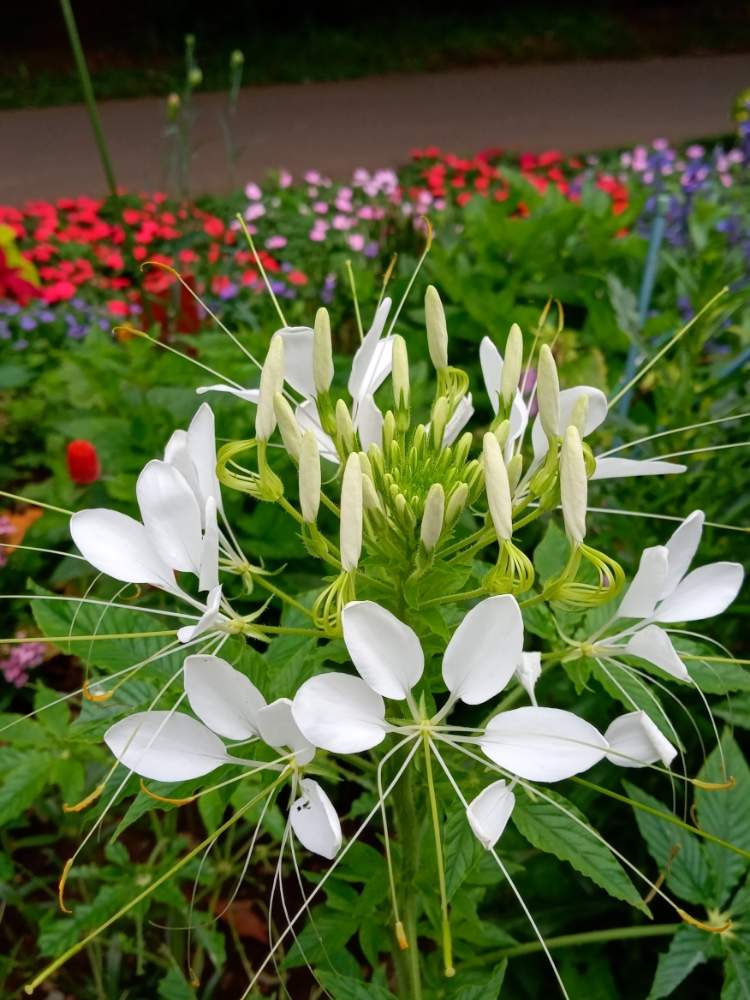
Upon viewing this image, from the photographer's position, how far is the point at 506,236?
2.46 m

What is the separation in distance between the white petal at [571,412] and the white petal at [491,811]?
13.4 inches

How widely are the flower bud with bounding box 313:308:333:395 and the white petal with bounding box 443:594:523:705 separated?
0.31m

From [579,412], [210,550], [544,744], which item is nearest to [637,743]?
[544,744]

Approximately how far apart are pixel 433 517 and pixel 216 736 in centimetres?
29

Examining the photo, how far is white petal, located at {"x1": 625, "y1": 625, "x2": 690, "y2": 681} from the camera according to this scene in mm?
776

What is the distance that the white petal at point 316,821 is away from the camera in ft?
2.42

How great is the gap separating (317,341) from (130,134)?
22.1ft

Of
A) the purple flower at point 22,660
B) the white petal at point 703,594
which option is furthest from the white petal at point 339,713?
the purple flower at point 22,660

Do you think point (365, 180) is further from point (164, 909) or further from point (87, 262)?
point (164, 909)

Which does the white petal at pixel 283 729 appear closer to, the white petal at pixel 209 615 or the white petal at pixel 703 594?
the white petal at pixel 209 615

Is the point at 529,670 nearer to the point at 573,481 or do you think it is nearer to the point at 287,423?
the point at 573,481

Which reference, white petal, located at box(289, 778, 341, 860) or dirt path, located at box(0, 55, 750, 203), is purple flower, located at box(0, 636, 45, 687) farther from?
dirt path, located at box(0, 55, 750, 203)

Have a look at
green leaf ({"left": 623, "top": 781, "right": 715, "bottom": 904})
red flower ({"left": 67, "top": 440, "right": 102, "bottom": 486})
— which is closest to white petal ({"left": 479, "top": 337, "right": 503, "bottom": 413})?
green leaf ({"left": 623, "top": 781, "right": 715, "bottom": 904})

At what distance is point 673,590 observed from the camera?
873 mm
